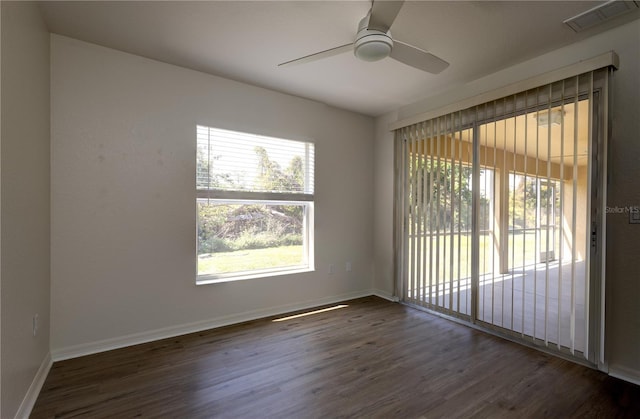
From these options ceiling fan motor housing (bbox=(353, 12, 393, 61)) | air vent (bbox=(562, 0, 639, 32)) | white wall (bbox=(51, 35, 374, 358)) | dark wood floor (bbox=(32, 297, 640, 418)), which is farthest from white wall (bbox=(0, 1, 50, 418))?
air vent (bbox=(562, 0, 639, 32))

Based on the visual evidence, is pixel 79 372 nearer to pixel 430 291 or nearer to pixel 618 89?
pixel 430 291

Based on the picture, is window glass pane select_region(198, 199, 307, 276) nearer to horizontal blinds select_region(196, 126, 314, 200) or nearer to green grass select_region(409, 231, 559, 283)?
horizontal blinds select_region(196, 126, 314, 200)

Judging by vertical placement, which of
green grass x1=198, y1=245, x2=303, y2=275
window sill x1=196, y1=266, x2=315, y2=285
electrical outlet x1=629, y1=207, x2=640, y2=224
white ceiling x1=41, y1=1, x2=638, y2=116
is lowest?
window sill x1=196, y1=266, x2=315, y2=285

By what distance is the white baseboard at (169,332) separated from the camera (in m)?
2.44

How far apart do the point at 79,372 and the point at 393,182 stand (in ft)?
12.0

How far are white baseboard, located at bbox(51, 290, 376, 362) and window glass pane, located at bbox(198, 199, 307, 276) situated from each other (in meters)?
0.48

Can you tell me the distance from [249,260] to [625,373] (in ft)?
10.8

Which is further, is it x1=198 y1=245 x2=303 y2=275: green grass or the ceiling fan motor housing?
x1=198 y1=245 x2=303 y2=275: green grass

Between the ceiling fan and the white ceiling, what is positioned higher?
the white ceiling

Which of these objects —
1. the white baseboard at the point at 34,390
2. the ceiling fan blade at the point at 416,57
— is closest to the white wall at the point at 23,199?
the white baseboard at the point at 34,390

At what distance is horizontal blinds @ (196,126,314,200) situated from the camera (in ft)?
10.1

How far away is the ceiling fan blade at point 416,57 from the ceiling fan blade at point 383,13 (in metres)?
0.17

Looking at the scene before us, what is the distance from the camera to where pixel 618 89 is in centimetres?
221

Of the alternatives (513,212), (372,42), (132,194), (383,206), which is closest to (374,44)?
(372,42)
